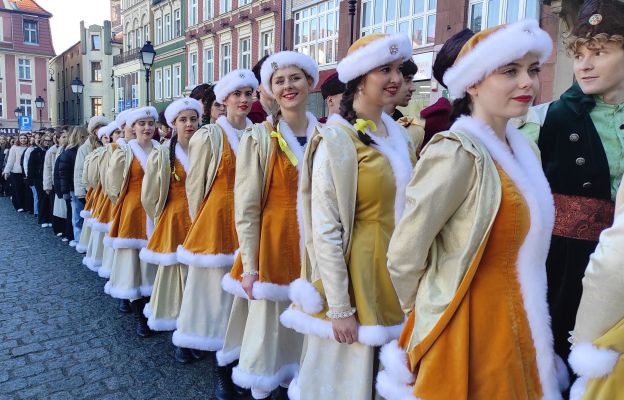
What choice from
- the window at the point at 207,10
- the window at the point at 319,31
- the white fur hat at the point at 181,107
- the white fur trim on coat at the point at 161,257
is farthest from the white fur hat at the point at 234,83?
the window at the point at 207,10

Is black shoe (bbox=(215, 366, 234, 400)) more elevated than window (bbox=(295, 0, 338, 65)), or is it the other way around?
window (bbox=(295, 0, 338, 65))

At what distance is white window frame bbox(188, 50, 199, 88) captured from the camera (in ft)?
98.0

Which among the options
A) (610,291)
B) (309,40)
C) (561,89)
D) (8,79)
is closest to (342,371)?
(610,291)

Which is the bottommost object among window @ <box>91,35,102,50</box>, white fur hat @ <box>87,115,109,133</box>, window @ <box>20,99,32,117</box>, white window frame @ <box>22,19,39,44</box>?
white fur hat @ <box>87,115,109,133</box>

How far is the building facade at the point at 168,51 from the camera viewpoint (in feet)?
103

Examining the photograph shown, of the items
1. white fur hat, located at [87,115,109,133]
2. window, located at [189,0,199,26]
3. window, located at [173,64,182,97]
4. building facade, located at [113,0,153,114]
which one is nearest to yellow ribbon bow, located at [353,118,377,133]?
white fur hat, located at [87,115,109,133]

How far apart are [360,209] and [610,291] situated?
1.15 m

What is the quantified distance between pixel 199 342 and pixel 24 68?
186 ft

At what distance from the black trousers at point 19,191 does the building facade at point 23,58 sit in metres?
39.9

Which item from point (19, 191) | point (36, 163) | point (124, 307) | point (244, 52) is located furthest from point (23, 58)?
point (124, 307)

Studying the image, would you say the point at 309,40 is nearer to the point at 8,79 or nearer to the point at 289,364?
the point at 289,364

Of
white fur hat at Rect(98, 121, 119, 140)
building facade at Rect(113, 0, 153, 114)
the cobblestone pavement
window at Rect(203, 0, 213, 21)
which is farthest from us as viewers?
building facade at Rect(113, 0, 153, 114)

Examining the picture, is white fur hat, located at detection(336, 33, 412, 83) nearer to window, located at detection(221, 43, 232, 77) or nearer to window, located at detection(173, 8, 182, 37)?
window, located at detection(221, 43, 232, 77)

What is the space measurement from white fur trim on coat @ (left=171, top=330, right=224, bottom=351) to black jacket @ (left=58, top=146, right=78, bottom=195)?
5579 millimetres
